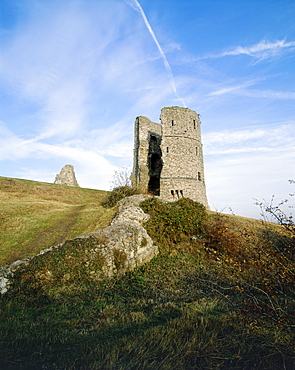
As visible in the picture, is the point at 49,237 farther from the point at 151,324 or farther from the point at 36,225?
the point at 151,324

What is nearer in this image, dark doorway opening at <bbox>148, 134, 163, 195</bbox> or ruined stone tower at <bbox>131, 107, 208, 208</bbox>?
ruined stone tower at <bbox>131, 107, 208, 208</bbox>

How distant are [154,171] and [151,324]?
2677cm

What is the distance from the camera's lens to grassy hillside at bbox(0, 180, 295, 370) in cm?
293

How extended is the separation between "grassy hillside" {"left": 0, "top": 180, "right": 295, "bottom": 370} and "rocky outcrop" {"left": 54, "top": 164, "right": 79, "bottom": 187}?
29.0m

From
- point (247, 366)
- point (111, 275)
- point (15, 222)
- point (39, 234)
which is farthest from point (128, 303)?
point (15, 222)

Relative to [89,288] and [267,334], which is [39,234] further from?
[267,334]

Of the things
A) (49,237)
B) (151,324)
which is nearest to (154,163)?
(49,237)

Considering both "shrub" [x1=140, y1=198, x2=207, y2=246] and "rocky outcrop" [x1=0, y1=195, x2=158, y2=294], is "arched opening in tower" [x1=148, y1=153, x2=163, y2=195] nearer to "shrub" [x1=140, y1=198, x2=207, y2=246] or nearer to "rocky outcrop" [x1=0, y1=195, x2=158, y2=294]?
"shrub" [x1=140, y1=198, x2=207, y2=246]

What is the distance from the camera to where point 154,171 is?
99.8ft

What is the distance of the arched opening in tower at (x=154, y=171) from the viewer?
29.8 metres

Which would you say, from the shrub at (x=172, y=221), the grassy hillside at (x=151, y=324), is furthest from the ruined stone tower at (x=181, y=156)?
the grassy hillside at (x=151, y=324)

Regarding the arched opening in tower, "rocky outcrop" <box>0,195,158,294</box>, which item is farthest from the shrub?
the arched opening in tower

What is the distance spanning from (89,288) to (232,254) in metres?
5.89

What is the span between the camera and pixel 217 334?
3.49 meters
